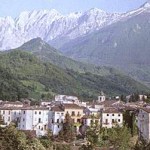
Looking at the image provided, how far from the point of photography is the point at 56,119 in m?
86.8

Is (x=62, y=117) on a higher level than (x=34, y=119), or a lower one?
higher

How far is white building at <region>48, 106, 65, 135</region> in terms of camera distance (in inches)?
3359

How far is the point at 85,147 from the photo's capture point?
6494cm

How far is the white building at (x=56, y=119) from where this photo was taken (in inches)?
3359

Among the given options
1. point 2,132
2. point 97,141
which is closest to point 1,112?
point 97,141

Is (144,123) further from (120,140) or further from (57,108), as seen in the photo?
(57,108)

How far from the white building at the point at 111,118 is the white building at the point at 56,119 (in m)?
6.95

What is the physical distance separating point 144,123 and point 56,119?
51.4ft

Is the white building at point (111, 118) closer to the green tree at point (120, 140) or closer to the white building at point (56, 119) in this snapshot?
the white building at point (56, 119)

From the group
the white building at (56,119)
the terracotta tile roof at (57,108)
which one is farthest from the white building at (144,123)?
the terracotta tile roof at (57,108)

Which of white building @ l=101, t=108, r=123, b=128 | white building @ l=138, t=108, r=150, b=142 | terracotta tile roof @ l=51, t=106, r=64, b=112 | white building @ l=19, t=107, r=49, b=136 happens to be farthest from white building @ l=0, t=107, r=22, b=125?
white building @ l=138, t=108, r=150, b=142

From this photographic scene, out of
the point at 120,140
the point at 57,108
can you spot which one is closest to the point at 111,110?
the point at 57,108

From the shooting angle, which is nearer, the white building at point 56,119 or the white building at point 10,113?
the white building at point 56,119

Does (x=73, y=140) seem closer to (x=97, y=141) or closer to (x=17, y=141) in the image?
(x=97, y=141)
